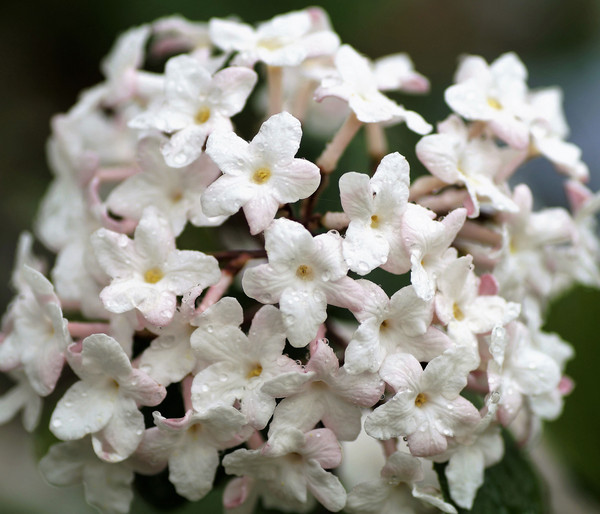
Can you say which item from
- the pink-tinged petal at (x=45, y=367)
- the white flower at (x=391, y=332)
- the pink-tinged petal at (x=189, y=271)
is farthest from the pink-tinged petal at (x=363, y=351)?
the pink-tinged petal at (x=45, y=367)

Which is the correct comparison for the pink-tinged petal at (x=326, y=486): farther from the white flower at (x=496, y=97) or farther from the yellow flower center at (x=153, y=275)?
the white flower at (x=496, y=97)

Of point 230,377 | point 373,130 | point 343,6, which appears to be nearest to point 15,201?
point 343,6

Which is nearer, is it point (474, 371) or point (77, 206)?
point (474, 371)

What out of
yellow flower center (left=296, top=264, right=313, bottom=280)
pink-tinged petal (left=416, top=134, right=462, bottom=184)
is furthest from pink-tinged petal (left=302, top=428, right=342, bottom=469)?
pink-tinged petal (left=416, top=134, right=462, bottom=184)

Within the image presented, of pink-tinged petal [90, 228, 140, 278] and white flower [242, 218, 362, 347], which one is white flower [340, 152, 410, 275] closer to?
white flower [242, 218, 362, 347]

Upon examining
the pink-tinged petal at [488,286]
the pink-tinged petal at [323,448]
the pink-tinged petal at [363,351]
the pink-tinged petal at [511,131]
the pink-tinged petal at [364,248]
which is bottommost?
the pink-tinged petal at [323,448]

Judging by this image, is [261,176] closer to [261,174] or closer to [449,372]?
[261,174]

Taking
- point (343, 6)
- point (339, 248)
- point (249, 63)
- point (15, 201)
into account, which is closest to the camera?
point (339, 248)

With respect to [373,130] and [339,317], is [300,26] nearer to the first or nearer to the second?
[373,130]
